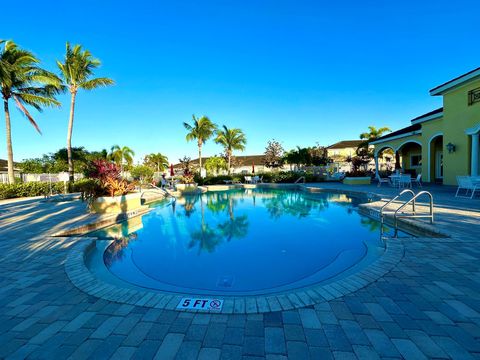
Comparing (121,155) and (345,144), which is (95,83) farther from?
(345,144)

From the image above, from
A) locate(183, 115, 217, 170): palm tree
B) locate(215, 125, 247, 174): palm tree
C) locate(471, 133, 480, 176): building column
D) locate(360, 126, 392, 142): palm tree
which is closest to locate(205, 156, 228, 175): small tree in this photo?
locate(215, 125, 247, 174): palm tree

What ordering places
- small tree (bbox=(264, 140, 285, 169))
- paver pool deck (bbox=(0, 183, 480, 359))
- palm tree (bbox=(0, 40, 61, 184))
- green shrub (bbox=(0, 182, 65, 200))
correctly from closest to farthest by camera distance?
1. paver pool deck (bbox=(0, 183, 480, 359))
2. green shrub (bbox=(0, 182, 65, 200))
3. palm tree (bbox=(0, 40, 61, 184))
4. small tree (bbox=(264, 140, 285, 169))

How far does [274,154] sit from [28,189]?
2433cm

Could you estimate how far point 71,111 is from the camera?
17.1 m

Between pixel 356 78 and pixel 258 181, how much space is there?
492 inches

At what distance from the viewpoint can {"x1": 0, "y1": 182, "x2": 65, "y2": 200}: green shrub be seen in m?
14.6

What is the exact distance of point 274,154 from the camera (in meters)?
30.9

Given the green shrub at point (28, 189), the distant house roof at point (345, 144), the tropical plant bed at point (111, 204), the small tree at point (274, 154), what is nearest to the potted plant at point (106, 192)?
the tropical plant bed at point (111, 204)

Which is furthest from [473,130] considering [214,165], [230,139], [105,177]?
[214,165]

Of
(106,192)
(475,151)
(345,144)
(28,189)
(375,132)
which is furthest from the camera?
(345,144)

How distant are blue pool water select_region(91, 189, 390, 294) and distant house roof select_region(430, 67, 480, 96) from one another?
31.1 ft

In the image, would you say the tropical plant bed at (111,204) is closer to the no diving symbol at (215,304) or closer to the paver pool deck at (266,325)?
the paver pool deck at (266,325)

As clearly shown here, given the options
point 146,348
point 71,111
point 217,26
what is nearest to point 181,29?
point 217,26

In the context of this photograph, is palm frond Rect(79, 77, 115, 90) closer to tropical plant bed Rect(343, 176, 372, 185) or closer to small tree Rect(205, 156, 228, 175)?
small tree Rect(205, 156, 228, 175)
